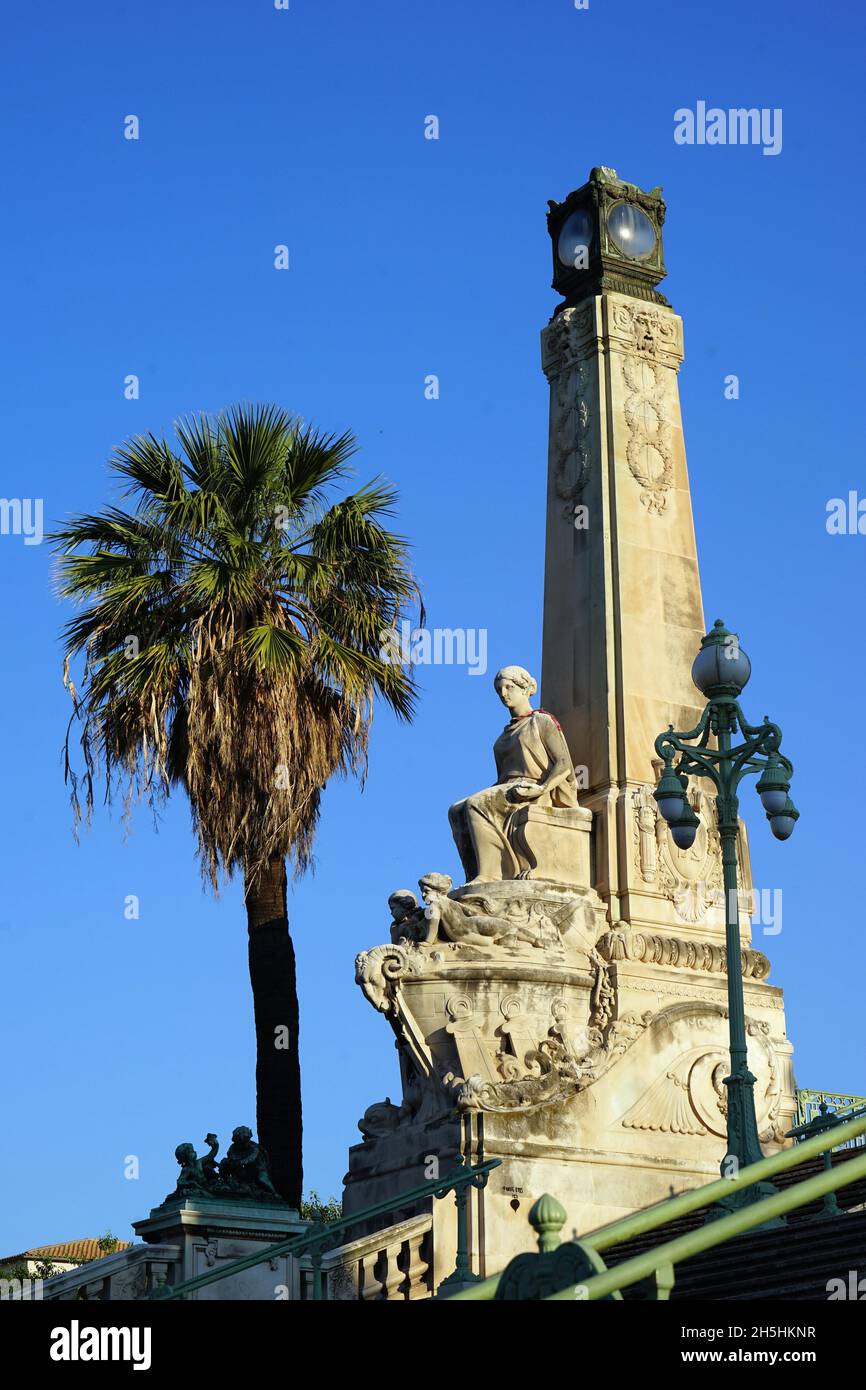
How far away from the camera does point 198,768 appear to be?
22797 millimetres

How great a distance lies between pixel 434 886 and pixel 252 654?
11.4 ft

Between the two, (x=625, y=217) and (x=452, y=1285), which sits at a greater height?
(x=625, y=217)

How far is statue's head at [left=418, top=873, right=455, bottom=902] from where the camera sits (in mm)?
21672

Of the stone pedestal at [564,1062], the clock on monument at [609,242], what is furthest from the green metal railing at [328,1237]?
the clock on monument at [609,242]

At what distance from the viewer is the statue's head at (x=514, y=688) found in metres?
23.2

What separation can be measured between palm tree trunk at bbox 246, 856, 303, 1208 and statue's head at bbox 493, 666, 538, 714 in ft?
10.5

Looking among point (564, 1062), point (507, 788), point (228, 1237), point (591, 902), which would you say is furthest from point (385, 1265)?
point (507, 788)

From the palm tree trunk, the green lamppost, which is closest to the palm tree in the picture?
the palm tree trunk

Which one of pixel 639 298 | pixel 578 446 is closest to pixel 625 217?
pixel 639 298

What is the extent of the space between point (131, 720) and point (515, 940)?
205 inches

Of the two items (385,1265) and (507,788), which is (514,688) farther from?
(385,1265)

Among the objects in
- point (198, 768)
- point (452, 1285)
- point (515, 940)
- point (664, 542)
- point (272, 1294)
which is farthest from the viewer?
point (664, 542)

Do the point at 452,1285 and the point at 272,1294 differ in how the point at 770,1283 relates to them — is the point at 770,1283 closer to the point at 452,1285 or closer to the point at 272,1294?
the point at 452,1285

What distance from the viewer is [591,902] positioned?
22.2 m
